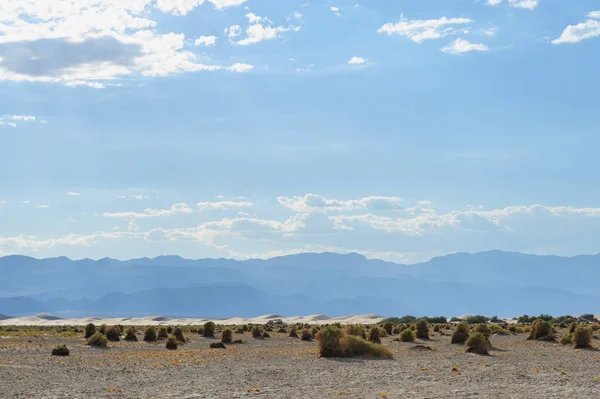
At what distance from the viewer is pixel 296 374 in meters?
26.7

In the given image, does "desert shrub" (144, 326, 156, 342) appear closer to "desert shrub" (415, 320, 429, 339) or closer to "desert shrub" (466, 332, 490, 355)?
"desert shrub" (415, 320, 429, 339)

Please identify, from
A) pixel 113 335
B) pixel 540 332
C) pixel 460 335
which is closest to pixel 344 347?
pixel 460 335

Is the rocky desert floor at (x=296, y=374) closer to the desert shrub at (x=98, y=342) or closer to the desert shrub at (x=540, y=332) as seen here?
the desert shrub at (x=98, y=342)

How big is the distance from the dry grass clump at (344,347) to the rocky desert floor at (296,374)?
96 cm

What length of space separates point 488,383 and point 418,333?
27335 millimetres

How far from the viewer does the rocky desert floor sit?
2153cm

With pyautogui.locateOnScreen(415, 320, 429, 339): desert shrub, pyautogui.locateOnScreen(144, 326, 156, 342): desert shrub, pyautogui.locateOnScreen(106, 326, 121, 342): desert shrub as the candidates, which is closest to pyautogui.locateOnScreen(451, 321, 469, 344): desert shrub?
pyautogui.locateOnScreen(415, 320, 429, 339): desert shrub

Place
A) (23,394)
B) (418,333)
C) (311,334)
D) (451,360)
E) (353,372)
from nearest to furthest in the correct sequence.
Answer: (23,394), (353,372), (451,360), (418,333), (311,334)

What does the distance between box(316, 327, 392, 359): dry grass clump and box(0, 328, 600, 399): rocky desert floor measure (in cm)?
96

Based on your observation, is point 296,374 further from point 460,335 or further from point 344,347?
point 460,335

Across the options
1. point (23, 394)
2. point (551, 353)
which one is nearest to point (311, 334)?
point (551, 353)

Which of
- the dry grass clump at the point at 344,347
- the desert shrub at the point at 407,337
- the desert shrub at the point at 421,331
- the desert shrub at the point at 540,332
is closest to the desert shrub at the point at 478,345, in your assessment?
the dry grass clump at the point at 344,347

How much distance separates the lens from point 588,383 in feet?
75.9

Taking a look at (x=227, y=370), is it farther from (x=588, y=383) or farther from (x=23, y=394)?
(x=588, y=383)
